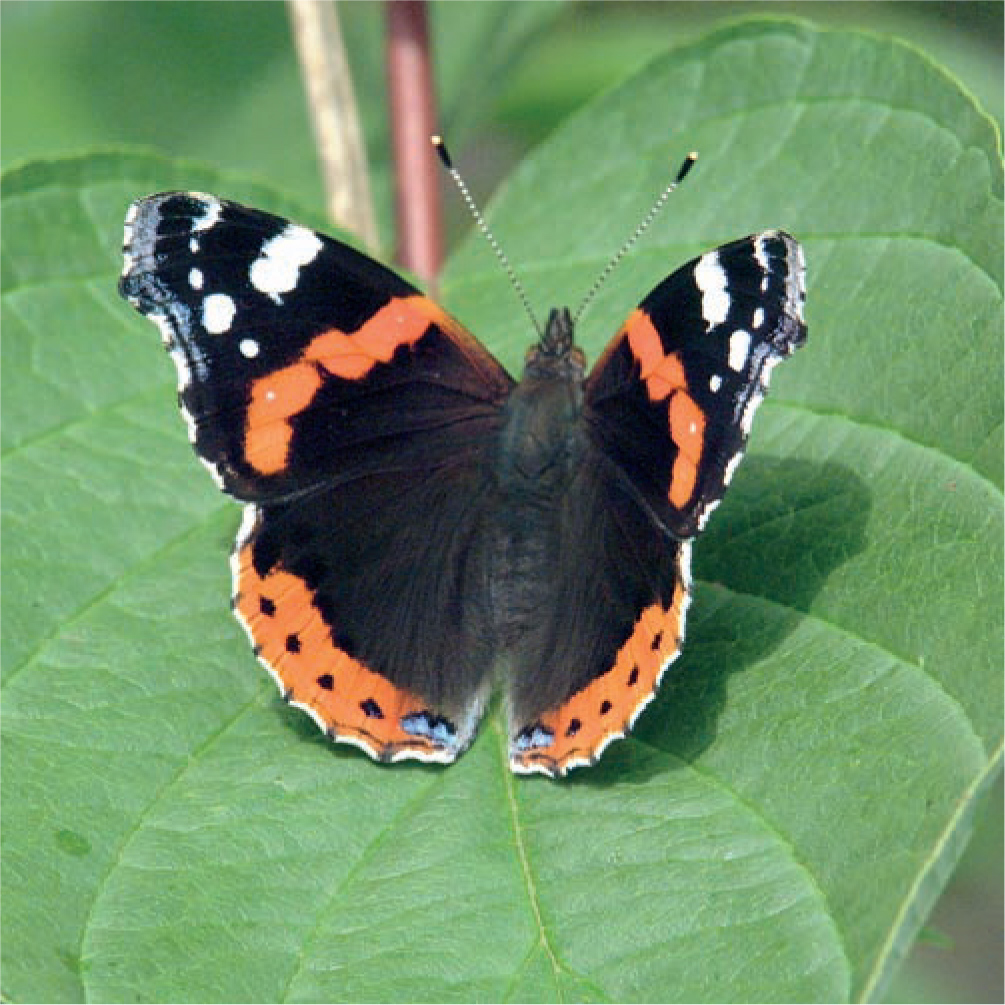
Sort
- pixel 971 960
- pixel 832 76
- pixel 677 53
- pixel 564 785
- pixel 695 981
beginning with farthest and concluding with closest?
pixel 971 960 → pixel 677 53 → pixel 832 76 → pixel 564 785 → pixel 695 981

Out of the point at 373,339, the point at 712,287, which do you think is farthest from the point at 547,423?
the point at 712,287

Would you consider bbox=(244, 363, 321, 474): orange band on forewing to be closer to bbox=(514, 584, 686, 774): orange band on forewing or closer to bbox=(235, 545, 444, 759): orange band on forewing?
bbox=(235, 545, 444, 759): orange band on forewing

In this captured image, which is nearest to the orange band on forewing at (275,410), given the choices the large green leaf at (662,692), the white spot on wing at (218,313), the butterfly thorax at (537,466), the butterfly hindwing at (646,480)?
the white spot on wing at (218,313)

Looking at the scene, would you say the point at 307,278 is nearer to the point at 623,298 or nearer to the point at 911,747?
the point at 623,298

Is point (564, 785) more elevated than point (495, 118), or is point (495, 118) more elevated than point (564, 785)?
point (495, 118)

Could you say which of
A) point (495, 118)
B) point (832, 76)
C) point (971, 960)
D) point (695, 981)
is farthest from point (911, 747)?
point (971, 960)

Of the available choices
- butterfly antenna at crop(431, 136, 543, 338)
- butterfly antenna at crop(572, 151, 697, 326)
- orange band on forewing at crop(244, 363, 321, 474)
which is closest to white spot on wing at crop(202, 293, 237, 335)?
orange band on forewing at crop(244, 363, 321, 474)

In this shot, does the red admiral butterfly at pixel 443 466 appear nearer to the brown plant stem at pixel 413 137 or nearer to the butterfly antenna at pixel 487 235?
the butterfly antenna at pixel 487 235
